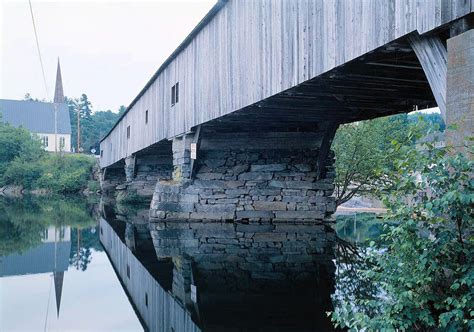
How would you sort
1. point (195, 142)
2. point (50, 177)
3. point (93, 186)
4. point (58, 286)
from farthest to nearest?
point (50, 177) → point (93, 186) → point (195, 142) → point (58, 286)

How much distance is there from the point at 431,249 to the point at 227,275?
3815mm

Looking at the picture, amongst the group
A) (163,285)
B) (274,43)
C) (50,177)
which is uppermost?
(274,43)

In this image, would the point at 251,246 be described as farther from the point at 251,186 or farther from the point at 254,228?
the point at 251,186

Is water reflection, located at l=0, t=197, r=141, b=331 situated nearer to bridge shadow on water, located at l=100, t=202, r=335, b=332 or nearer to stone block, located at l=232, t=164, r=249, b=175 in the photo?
bridge shadow on water, located at l=100, t=202, r=335, b=332

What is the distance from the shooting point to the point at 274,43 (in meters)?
5.99

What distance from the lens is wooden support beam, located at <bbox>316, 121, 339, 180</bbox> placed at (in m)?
9.82

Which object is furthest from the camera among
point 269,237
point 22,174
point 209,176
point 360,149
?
point 22,174

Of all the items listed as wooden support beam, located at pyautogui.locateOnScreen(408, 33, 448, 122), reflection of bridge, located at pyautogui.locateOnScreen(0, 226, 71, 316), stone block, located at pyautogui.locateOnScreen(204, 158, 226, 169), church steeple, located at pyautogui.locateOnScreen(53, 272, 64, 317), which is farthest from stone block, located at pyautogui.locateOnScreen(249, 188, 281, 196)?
wooden support beam, located at pyautogui.locateOnScreen(408, 33, 448, 122)

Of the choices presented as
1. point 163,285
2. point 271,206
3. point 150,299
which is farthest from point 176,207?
point 150,299

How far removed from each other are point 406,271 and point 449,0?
Answer: 1822 mm

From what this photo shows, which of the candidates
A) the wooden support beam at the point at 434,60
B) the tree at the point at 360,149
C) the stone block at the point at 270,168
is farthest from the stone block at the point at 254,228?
the wooden support beam at the point at 434,60

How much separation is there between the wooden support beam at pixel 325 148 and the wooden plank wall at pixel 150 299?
4654mm

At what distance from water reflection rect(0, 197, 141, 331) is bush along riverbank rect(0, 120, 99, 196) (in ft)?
76.9

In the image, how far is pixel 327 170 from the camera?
34.9ft
